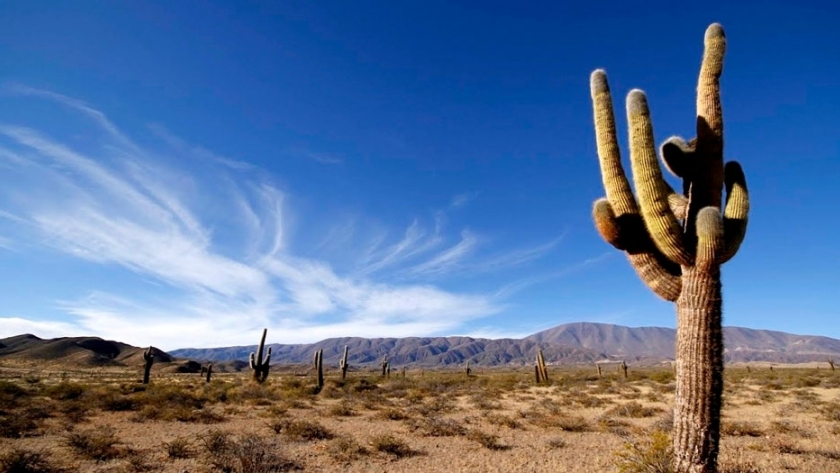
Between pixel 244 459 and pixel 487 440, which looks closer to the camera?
pixel 244 459

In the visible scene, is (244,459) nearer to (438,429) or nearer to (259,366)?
(438,429)

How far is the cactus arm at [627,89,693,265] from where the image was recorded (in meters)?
5.32

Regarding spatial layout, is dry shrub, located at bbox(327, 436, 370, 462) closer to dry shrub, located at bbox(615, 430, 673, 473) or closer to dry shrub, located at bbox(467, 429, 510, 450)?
dry shrub, located at bbox(467, 429, 510, 450)

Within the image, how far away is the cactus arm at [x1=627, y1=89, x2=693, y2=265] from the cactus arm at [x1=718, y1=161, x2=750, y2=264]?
1.63 feet

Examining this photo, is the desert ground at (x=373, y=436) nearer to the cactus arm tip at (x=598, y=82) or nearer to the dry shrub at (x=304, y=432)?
the dry shrub at (x=304, y=432)

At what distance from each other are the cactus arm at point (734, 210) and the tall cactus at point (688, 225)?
12mm

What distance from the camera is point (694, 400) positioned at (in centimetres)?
495

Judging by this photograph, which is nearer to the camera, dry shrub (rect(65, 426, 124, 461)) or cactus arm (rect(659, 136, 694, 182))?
cactus arm (rect(659, 136, 694, 182))

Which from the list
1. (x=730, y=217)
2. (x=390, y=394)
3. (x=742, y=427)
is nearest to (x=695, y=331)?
(x=730, y=217)

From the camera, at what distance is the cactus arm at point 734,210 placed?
17.9ft

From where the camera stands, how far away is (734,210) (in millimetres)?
5723

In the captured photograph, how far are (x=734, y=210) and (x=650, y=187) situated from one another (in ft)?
3.93

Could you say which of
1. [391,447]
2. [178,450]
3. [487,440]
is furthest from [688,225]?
[178,450]

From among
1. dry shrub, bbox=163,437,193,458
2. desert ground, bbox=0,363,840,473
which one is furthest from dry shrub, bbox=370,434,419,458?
dry shrub, bbox=163,437,193,458
